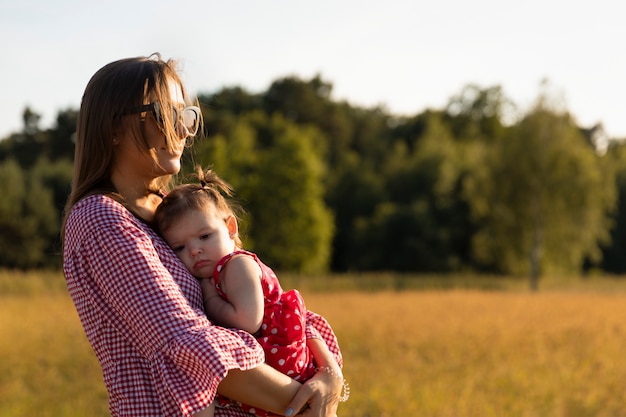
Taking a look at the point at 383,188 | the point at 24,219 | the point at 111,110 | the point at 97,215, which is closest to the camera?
the point at 97,215

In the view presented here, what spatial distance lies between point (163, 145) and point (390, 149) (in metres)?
52.0

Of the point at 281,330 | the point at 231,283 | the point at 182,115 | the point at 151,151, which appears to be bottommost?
the point at 281,330

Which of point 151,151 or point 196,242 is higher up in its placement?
point 151,151

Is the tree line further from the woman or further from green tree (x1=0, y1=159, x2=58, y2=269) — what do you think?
the woman

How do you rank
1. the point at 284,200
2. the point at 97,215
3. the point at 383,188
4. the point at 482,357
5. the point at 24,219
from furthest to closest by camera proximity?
the point at 383,188 < the point at 284,200 < the point at 24,219 < the point at 482,357 < the point at 97,215

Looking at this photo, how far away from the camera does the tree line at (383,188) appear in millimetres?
30953

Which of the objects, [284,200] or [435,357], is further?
[284,200]

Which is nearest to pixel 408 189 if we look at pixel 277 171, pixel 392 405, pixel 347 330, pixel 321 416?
pixel 277 171

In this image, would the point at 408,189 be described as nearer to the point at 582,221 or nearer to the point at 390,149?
the point at 390,149

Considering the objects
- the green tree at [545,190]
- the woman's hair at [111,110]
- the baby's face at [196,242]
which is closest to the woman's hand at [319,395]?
the baby's face at [196,242]

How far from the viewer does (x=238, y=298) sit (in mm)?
2029

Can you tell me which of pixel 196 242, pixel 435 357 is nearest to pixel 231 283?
pixel 196 242

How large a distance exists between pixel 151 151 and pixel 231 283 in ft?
1.37

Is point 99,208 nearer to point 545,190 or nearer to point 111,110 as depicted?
point 111,110
